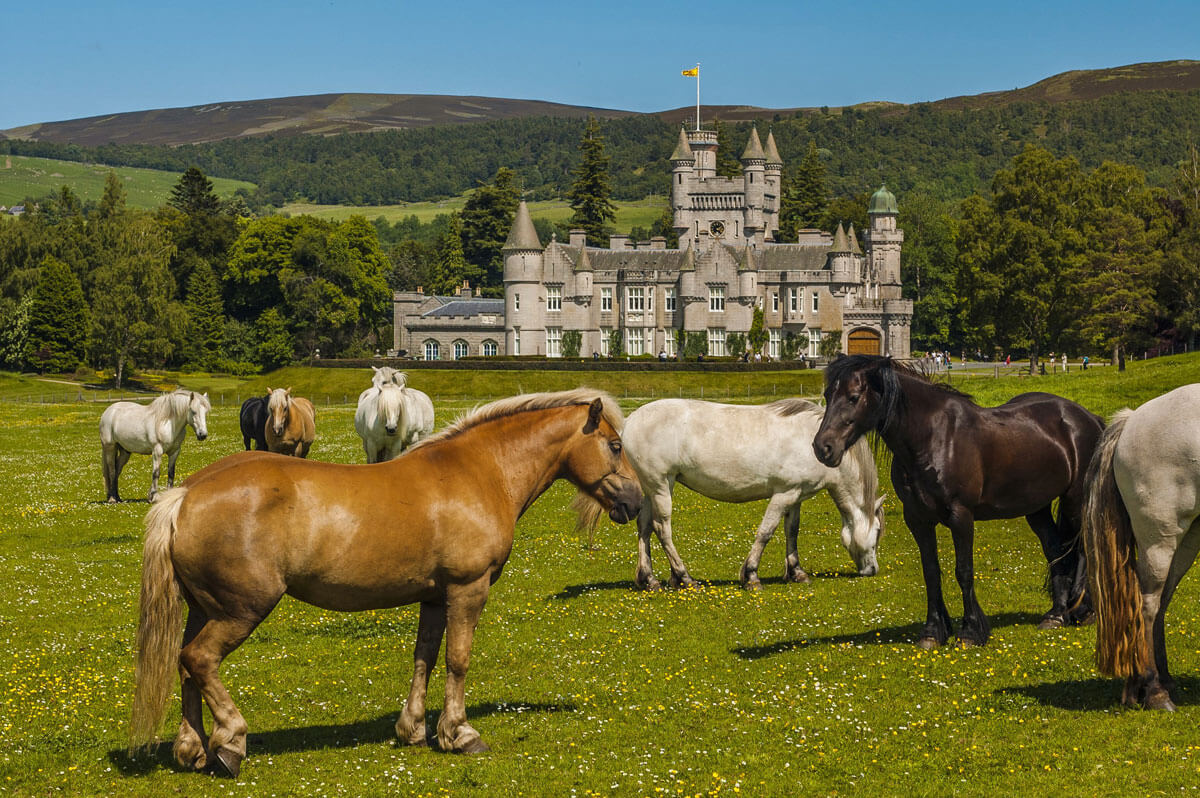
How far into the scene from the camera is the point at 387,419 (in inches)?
1058

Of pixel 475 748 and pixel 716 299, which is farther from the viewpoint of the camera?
pixel 716 299

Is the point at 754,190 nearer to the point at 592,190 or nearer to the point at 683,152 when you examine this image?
the point at 683,152

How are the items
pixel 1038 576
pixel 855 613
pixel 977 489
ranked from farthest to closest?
pixel 1038 576 < pixel 855 613 < pixel 977 489

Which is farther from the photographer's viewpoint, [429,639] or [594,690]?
[594,690]

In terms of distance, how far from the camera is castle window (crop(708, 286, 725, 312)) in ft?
341

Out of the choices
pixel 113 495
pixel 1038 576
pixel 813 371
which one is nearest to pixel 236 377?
pixel 813 371

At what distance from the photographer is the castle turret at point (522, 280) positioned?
10775 centimetres

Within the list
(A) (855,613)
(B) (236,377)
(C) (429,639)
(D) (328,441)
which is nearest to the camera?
(C) (429,639)

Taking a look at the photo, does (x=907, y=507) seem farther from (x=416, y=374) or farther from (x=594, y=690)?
(x=416, y=374)

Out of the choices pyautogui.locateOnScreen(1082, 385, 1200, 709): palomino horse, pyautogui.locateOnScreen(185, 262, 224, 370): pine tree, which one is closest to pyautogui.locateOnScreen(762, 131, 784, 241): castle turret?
pyautogui.locateOnScreen(185, 262, 224, 370): pine tree

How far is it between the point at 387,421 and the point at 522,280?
8150 centimetres

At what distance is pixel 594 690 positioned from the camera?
40.0 feet

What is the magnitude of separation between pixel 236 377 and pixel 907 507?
9731cm

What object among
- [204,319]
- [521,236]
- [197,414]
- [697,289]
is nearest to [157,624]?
[197,414]
